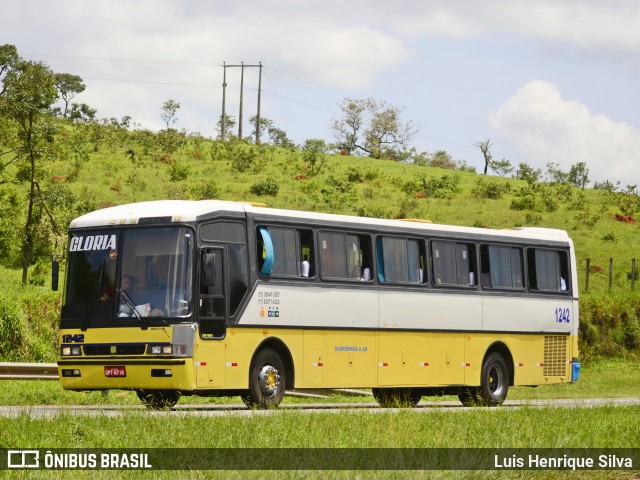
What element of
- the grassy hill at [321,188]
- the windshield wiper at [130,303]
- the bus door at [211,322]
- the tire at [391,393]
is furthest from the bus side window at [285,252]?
the grassy hill at [321,188]

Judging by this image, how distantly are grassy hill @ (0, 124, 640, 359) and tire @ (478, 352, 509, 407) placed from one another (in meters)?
24.5

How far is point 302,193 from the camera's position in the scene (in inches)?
2741

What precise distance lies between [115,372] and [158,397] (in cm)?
145

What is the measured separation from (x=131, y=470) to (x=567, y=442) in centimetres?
535

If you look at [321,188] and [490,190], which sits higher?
[490,190]

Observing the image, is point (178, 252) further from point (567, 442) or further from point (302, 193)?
point (302, 193)

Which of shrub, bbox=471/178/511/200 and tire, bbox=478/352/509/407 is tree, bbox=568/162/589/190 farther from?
tire, bbox=478/352/509/407

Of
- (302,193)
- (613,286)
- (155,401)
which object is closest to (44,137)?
(155,401)

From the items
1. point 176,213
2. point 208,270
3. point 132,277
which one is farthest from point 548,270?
point 132,277

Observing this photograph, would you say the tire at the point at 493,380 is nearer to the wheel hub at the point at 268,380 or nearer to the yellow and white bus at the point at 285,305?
the yellow and white bus at the point at 285,305

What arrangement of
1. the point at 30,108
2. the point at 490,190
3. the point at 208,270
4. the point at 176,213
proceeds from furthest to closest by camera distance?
the point at 490,190, the point at 30,108, the point at 176,213, the point at 208,270

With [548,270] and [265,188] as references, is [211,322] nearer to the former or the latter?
[548,270]

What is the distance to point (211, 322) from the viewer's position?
59.6ft

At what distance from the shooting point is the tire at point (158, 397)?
1864 cm
